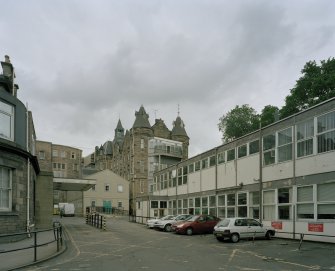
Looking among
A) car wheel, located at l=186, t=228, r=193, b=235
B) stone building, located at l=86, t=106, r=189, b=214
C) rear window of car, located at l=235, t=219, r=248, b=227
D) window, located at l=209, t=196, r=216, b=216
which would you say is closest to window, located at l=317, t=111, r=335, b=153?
rear window of car, located at l=235, t=219, r=248, b=227

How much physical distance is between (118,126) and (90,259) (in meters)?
99.0

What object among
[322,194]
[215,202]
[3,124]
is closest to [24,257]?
[3,124]

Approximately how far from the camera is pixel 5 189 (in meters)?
20.4

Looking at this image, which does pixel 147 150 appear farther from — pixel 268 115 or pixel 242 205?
pixel 242 205

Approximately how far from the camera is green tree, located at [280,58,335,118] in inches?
1746

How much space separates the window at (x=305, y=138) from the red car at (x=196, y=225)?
9.76m

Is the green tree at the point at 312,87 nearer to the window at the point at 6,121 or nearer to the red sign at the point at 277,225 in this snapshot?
the red sign at the point at 277,225

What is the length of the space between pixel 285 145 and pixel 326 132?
13.0 ft

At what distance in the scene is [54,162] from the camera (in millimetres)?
99688

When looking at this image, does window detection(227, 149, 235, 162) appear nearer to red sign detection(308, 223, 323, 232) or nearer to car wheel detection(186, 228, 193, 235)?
car wheel detection(186, 228, 193, 235)

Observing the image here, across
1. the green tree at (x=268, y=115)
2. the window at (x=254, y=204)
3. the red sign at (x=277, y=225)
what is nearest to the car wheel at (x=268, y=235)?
the red sign at (x=277, y=225)

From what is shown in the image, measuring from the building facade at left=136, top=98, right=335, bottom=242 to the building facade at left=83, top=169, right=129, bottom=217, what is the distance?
1661 inches

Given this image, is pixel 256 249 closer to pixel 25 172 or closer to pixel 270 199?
pixel 270 199

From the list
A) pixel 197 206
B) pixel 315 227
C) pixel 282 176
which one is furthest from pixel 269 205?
pixel 197 206
